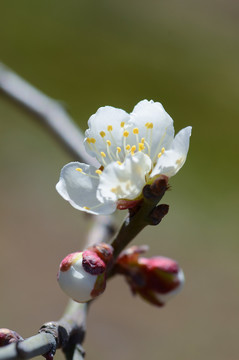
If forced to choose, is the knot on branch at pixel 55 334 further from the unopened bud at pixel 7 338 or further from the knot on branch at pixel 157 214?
the knot on branch at pixel 157 214

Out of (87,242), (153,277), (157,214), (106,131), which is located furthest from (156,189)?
(87,242)

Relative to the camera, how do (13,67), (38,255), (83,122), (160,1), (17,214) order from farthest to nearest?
(160,1) < (13,67) < (83,122) < (17,214) < (38,255)

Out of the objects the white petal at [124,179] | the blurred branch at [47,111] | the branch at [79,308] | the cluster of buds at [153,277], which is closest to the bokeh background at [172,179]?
the blurred branch at [47,111]

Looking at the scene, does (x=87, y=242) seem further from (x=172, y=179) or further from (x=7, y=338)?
(x=172, y=179)

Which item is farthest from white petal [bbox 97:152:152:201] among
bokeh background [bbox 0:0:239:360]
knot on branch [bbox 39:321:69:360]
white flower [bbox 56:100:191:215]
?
bokeh background [bbox 0:0:239:360]

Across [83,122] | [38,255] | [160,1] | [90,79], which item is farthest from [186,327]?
[160,1]

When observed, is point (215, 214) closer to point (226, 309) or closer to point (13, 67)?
point (226, 309)

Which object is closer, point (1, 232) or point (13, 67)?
point (1, 232)

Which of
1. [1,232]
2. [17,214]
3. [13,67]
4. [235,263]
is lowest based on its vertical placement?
[1,232]
